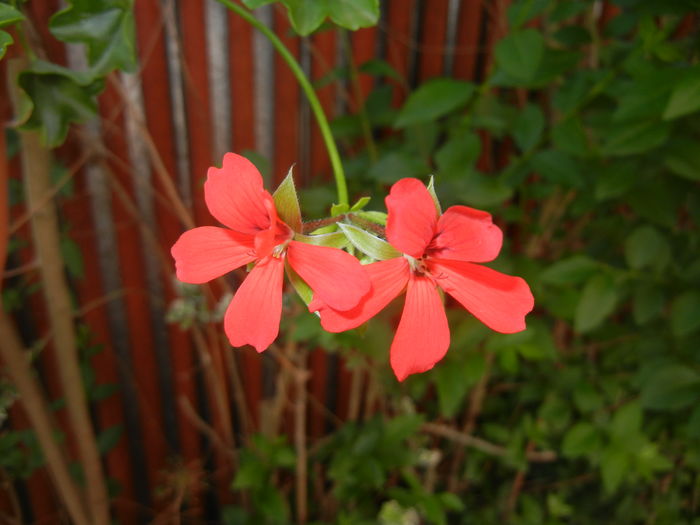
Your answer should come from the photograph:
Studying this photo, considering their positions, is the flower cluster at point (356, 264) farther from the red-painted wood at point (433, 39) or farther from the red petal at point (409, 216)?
the red-painted wood at point (433, 39)

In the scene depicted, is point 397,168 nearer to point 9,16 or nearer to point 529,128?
point 529,128

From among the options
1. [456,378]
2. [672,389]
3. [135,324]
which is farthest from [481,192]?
[135,324]

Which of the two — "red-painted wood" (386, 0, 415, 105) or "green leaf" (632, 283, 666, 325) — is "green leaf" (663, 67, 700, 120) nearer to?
"green leaf" (632, 283, 666, 325)

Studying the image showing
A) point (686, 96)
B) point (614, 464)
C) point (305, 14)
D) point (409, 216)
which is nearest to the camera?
point (409, 216)

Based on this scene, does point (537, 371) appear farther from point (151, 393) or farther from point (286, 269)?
point (286, 269)

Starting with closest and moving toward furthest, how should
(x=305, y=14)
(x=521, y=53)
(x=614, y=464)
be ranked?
(x=305, y=14) < (x=521, y=53) < (x=614, y=464)

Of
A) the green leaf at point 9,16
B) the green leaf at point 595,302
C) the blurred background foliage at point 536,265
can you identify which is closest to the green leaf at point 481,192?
the blurred background foliage at point 536,265

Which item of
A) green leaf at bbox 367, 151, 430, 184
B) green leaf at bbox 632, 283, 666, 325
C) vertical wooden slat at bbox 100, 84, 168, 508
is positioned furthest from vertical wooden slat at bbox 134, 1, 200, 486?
green leaf at bbox 632, 283, 666, 325
